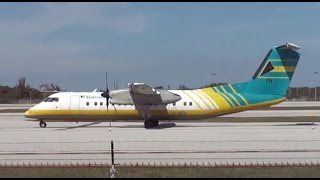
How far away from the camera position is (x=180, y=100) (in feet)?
112

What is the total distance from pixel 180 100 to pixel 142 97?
2542mm

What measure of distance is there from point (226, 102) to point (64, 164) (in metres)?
20.7

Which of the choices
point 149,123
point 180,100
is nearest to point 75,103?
point 149,123

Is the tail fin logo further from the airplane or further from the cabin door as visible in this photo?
the cabin door

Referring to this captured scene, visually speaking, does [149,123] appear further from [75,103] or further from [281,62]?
[281,62]

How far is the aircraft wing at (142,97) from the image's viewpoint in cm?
3356

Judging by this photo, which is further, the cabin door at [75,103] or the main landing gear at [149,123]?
the cabin door at [75,103]

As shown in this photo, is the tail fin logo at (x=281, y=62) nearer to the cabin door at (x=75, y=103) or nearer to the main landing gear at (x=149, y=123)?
the main landing gear at (x=149, y=123)

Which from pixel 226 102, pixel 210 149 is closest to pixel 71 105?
pixel 226 102

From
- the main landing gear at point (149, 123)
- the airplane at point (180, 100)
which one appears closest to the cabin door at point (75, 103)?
the airplane at point (180, 100)

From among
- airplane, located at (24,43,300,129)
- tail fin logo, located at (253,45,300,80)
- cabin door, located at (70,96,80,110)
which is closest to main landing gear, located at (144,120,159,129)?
airplane, located at (24,43,300,129)

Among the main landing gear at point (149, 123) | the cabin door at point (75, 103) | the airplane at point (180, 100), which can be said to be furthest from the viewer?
the cabin door at point (75, 103)

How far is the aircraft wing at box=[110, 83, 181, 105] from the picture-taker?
110 feet

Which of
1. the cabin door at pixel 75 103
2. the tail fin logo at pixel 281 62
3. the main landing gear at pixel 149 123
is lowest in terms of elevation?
the main landing gear at pixel 149 123
